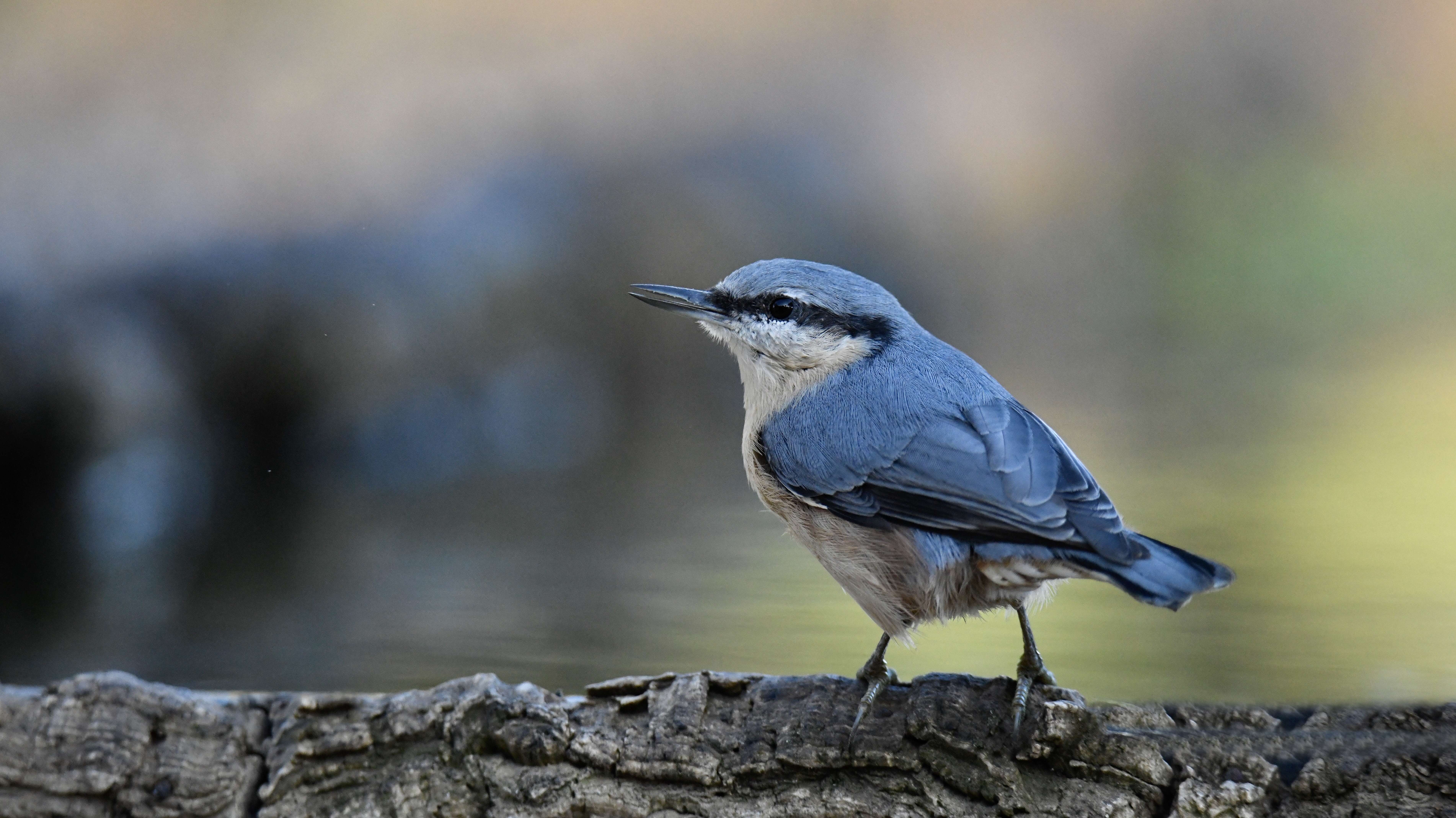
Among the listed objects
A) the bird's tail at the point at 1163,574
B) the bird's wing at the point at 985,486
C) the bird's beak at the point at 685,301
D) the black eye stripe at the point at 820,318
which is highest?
the bird's beak at the point at 685,301

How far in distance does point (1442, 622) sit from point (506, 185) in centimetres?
416

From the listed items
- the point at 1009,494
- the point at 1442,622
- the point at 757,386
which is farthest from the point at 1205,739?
the point at 1442,622

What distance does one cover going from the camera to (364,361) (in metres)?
5.09

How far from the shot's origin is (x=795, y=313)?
192 centimetres

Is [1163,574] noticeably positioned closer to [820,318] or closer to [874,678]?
[874,678]

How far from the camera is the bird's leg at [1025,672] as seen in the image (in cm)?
150

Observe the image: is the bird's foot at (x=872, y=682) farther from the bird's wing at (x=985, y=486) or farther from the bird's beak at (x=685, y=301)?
the bird's beak at (x=685, y=301)

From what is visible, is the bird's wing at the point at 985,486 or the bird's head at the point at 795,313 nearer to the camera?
the bird's wing at the point at 985,486


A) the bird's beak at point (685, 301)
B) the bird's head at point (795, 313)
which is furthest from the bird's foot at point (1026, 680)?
the bird's beak at point (685, 301)

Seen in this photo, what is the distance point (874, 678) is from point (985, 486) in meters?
0.32

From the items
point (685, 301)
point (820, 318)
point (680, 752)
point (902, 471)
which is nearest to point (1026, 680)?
point (902, 471)

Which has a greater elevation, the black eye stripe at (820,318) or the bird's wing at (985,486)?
the black eye stripe at (820,318)

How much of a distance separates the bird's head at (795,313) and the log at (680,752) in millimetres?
533

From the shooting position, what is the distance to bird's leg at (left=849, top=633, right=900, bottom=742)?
1546 millimetres
